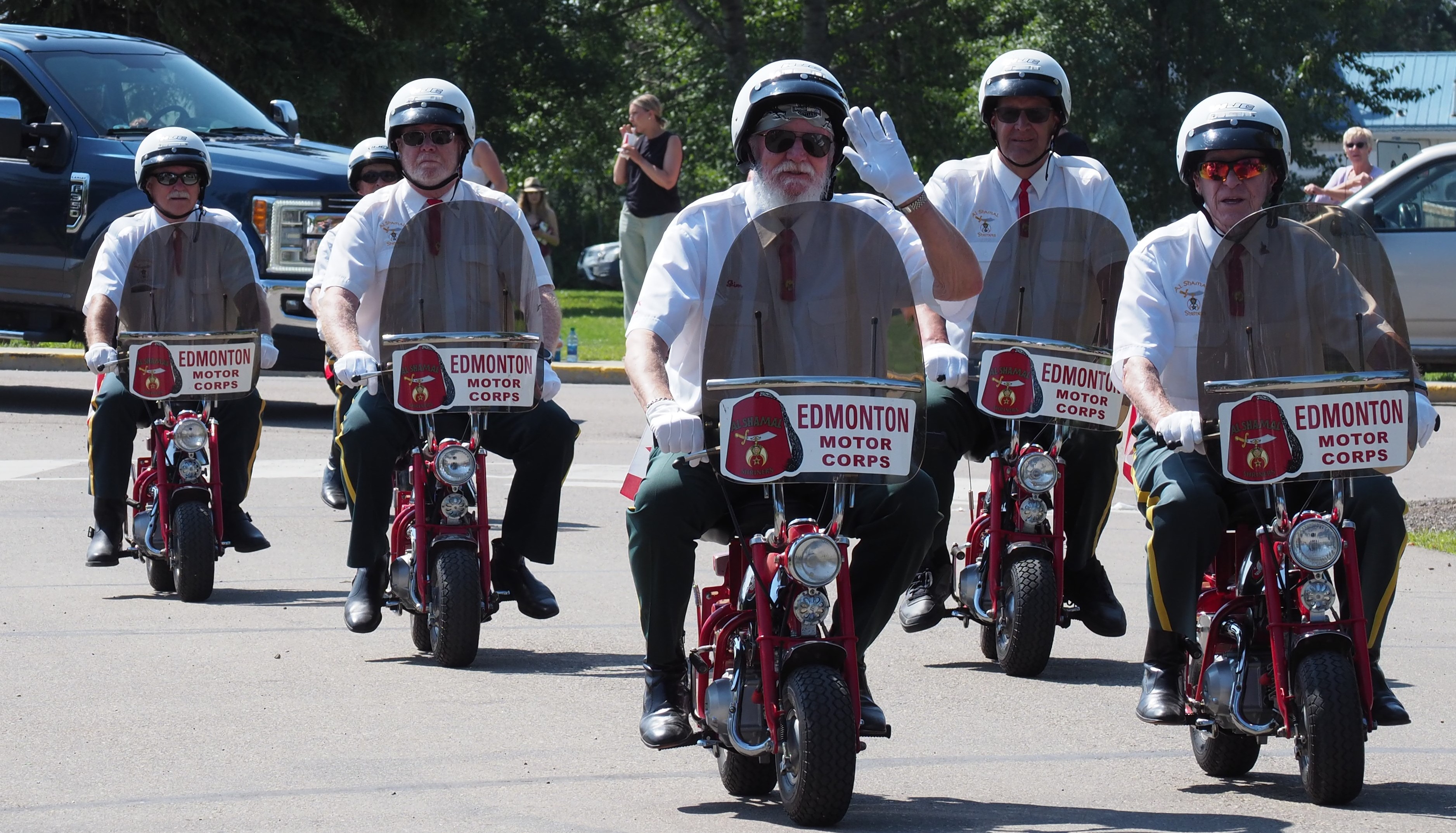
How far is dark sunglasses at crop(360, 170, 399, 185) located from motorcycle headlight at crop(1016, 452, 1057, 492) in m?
4.79

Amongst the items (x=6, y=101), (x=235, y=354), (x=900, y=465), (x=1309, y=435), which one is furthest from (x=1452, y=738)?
(x=6, y=101)

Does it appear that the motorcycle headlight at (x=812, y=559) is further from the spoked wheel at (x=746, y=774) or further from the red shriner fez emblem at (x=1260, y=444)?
the red shriner fez emblem at (x=1260, y=444)

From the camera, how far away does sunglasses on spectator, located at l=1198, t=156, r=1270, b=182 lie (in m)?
5.95

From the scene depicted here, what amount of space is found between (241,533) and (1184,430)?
15.3ft

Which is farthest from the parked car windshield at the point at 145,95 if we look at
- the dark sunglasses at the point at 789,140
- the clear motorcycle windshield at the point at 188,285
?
the dark sunglasses at the point at 789,140

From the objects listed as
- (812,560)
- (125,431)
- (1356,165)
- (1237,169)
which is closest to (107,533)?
(125,431)

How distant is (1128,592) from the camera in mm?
8953

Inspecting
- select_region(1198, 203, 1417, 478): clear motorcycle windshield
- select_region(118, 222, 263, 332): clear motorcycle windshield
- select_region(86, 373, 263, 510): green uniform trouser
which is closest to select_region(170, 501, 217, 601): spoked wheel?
select_region(86, 373, 263, 510): green uniform trouser

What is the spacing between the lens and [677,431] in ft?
16.1

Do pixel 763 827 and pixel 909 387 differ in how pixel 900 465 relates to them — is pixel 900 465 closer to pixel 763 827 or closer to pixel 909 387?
pixel 909 387

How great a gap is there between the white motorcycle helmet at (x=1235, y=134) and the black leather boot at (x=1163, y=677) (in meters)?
1.23

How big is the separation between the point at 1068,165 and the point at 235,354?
3420 millimetres

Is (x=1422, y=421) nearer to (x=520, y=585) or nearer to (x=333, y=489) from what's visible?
(x=520, y=585)

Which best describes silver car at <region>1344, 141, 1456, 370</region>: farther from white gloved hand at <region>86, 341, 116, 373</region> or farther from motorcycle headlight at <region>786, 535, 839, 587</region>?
motorcycle headlight at <region>786, 535, 839, 587</region>
